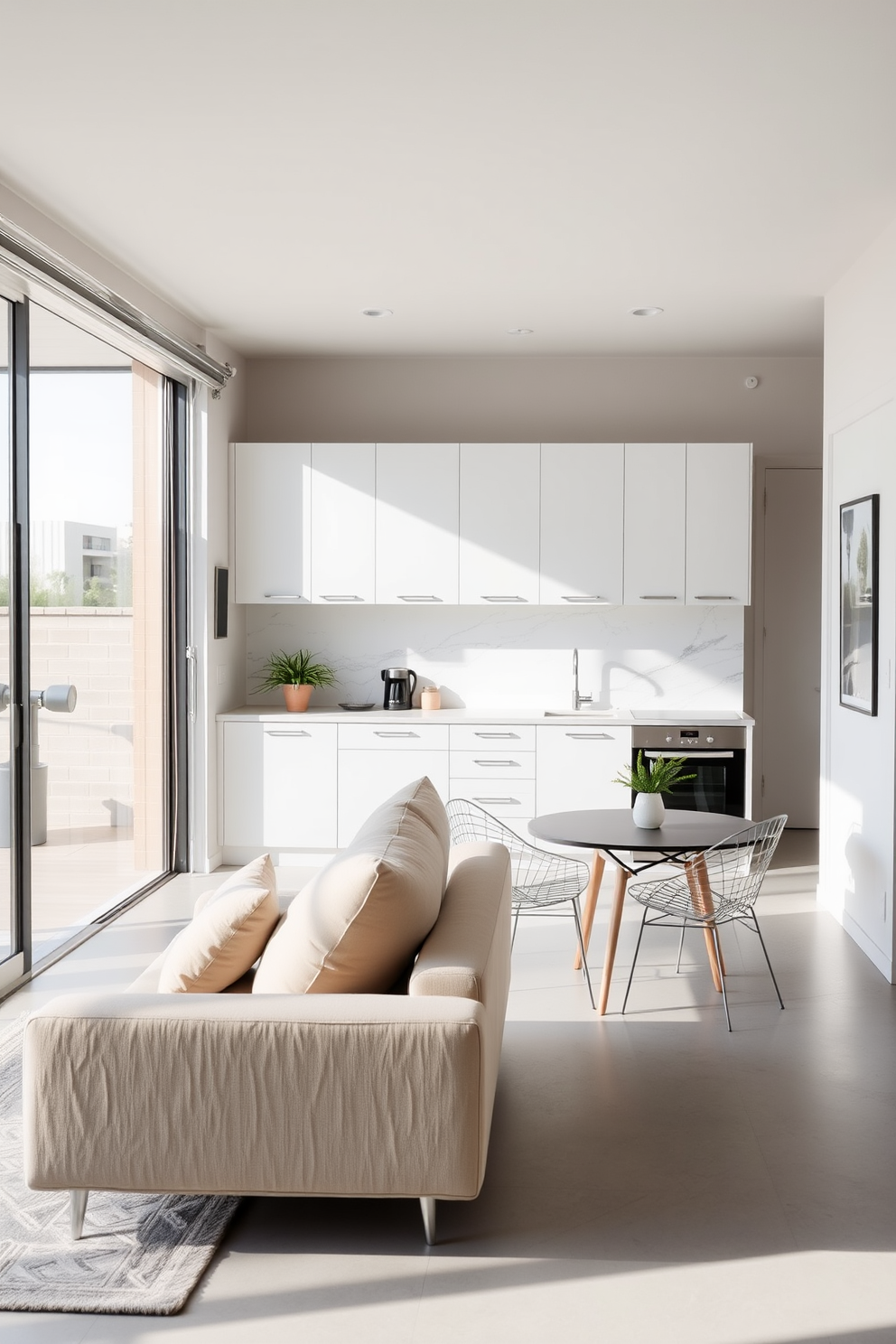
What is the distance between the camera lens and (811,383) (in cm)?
702

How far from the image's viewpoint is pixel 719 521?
6609 millimetres

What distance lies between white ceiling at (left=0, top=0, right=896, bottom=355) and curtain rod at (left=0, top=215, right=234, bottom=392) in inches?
9.3

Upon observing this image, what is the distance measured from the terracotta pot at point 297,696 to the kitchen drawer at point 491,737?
2.97 ft

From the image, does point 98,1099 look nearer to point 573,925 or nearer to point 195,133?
point 195,133

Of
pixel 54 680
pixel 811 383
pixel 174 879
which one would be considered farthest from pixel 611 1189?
pixel 811 383

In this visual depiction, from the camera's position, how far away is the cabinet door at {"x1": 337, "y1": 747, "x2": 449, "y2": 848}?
21.4 feet

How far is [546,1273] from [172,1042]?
960 millimetres

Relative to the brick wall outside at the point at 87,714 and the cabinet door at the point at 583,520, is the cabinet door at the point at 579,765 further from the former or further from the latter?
the brick wall outside at the point at 87,714

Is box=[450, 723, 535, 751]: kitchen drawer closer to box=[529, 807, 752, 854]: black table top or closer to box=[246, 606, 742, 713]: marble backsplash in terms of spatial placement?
box=[246, 606, 742, 713]: marble backsplash

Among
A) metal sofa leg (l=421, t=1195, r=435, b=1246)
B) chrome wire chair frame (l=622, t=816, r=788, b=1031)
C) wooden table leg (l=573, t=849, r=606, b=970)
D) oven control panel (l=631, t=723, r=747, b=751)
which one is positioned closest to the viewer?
metal sofa leg (l=421, t=1195, r=435, b=1246)

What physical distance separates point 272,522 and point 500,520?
4.37ft

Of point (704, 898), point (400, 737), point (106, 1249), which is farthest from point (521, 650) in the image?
point (106, 1249)

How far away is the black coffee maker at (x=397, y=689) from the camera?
6.93 m

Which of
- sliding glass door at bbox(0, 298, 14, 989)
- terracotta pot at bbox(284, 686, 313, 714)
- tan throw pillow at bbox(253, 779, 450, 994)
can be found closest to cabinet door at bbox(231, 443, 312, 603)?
terracotta pot at bbox(284, 686, 313, 714)
